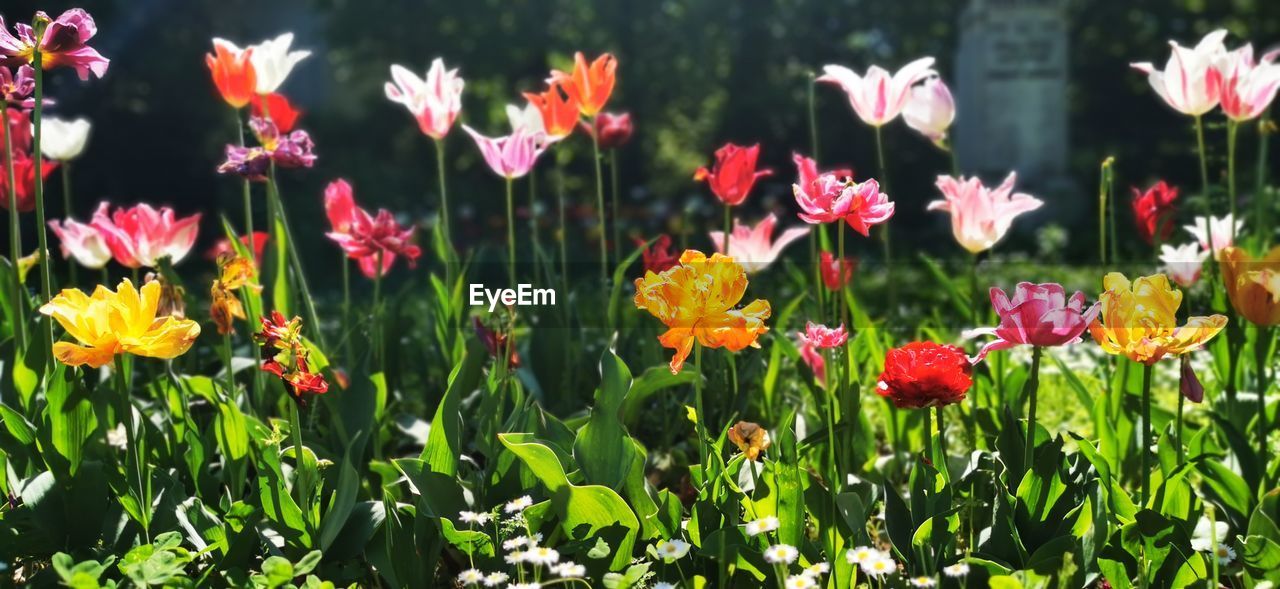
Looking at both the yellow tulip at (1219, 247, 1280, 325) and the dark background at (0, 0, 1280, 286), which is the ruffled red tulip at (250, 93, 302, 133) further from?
the dark background at (0, 0, 1280, 286)

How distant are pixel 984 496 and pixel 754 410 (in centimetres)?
69

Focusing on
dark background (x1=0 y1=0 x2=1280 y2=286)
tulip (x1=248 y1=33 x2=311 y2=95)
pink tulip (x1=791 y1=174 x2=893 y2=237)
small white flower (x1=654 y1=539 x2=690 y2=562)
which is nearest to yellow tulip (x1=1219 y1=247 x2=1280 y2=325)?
pink tulip (x1=791 y1=174 x2=893 y2=237)

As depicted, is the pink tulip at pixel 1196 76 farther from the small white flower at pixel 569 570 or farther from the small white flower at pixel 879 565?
the small white flower at pixel 569 570

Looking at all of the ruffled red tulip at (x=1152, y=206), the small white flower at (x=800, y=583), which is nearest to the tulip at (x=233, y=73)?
the small white flower at (x=800, y=583)

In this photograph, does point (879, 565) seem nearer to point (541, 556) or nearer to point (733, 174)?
point (541, 556)

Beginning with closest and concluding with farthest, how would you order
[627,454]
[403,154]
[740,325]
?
[740,325] → [627,454] → [403,154]

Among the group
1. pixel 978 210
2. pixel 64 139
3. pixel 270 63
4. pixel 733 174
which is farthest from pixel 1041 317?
pixel 64 139

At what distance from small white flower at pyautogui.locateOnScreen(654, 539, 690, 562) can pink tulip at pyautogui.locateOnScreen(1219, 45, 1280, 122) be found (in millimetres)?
1357

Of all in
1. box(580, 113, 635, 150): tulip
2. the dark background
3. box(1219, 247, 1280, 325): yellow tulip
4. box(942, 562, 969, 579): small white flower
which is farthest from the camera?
the dark background

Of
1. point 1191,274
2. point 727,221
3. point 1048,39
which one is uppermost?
point 1048,39

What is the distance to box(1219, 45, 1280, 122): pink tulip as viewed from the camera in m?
2.20

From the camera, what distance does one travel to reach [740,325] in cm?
167

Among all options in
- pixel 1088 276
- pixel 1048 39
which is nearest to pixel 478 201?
pixel 1048 39

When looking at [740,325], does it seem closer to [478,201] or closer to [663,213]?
[663,213]
